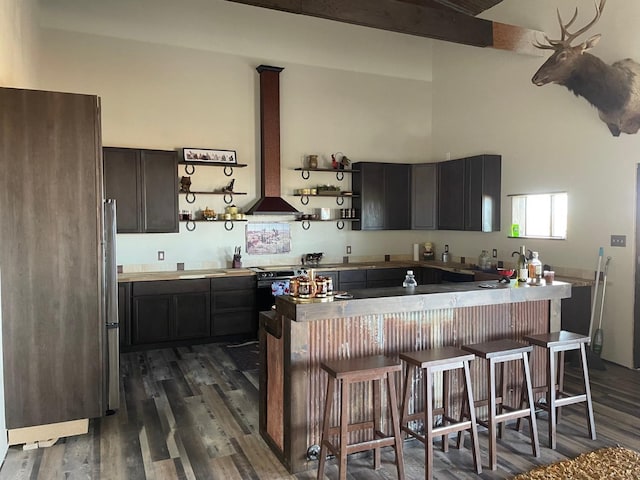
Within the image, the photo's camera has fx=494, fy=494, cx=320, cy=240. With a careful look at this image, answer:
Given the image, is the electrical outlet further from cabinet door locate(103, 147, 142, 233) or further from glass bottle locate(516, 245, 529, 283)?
cabinet door locate(103, 147, 142, 233)

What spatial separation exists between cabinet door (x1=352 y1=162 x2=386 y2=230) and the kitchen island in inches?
131

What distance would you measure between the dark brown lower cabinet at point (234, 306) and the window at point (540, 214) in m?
3.33

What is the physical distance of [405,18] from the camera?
4887 millimetres

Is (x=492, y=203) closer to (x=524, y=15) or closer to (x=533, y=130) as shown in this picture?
(x=533, y=130)

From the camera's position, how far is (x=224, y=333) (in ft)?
19.1

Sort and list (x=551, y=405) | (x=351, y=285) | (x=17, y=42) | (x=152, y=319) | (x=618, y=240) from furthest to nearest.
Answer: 1. (x=351, y=285)
2. (x=152, y=319)
3. (x=618, y=240)
4. (x=17, y=42)
5. (x=551, y=405)

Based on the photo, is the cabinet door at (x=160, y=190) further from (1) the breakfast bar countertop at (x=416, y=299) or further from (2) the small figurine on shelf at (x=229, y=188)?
(1) the breakfast bar countertop at (x=416, y=299)

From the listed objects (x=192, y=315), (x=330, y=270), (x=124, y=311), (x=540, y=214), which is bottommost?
(x=192, y=315)

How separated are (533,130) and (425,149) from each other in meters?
2.00

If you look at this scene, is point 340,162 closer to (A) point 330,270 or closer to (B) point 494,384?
(A) point 330,270

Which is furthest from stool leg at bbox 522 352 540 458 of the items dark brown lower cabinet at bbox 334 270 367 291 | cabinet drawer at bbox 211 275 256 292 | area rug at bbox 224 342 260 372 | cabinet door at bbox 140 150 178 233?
cabinet door at bbox 140 150 178 233

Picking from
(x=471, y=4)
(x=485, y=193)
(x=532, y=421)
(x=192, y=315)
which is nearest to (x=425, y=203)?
(x=485, y=193)

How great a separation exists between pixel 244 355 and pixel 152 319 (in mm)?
1107

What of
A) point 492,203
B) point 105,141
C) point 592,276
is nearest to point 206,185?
point 105,141
